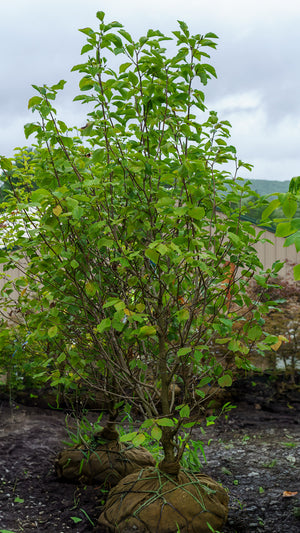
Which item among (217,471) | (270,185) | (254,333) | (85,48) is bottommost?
(217,471)

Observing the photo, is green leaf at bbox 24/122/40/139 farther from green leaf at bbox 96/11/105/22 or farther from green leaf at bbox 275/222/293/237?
green leaf at bbox 275/222/293/237

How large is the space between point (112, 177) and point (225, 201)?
2.13 feet

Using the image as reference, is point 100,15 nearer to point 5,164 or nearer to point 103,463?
point 5,164

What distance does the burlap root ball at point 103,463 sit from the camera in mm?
3732

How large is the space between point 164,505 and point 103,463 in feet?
3.45

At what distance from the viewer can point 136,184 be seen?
256cm

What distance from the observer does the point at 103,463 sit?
3789 mm

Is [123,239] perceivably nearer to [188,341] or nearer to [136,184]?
[136,184]

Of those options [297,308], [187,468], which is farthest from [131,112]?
[297,308]

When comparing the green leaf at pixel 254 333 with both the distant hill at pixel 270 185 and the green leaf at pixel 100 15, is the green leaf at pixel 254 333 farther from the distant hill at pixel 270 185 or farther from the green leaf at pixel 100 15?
the distant hill at pixel 270 185

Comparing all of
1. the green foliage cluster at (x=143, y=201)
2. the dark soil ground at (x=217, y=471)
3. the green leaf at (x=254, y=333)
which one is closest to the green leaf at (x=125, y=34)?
the green foliage cluster at (x=143, y=201)

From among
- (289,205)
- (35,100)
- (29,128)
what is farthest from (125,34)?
(289,205)

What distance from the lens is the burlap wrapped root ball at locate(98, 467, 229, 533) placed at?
2.80m

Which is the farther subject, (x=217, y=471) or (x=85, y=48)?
(x=217, y=471)
